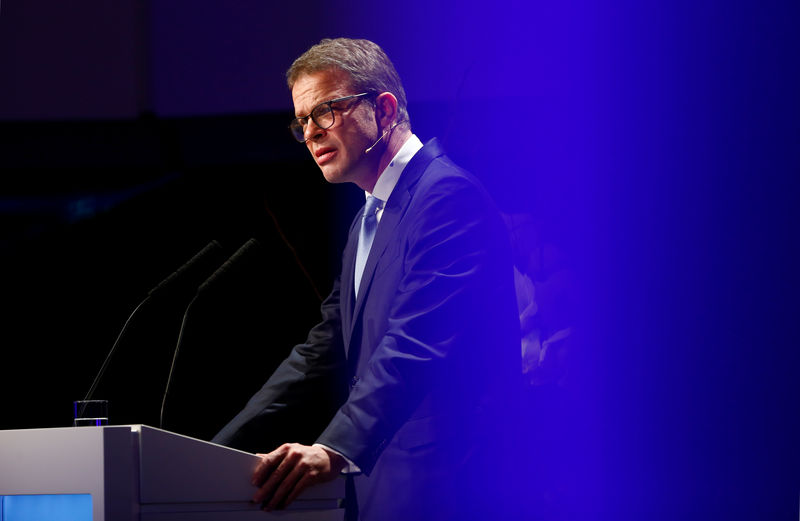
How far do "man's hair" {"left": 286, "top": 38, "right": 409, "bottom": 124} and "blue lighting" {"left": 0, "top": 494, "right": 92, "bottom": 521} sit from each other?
95 centimetres

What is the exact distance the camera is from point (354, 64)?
168 centimetres

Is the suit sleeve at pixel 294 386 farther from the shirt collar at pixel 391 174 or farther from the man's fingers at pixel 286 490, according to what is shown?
the man's fingers at pixel 286 490

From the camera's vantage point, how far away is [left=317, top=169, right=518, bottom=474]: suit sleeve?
4.06 ft

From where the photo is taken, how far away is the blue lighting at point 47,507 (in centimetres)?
102

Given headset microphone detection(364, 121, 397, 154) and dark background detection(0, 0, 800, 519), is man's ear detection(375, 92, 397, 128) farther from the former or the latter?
dark background detection(0, 0, 800, 519)

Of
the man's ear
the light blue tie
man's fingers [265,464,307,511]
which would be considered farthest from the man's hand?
the man's ear

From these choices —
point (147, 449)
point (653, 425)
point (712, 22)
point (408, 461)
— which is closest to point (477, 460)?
point (408, 461)

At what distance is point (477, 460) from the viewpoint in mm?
1414

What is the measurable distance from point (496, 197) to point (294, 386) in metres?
0.97

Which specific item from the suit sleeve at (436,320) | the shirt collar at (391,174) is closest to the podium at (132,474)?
the suit sleeve at (436,320)

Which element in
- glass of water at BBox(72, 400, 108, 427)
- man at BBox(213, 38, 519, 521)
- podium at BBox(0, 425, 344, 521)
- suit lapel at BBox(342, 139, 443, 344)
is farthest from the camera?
suit lapel at BBox(342, 139, 443, 344)

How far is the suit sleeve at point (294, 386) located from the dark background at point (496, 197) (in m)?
0.41

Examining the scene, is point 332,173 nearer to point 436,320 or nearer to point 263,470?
point 436,320

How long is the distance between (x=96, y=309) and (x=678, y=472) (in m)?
1.80
